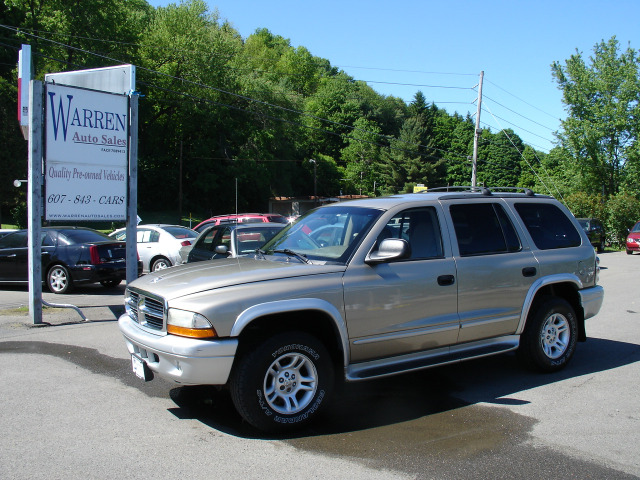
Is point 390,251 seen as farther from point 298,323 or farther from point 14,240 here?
point 14,240

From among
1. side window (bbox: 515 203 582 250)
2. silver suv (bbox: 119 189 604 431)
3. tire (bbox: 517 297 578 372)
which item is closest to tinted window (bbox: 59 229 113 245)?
silver suv (bbox: 119 189 604 431)

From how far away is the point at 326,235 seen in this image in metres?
5.39

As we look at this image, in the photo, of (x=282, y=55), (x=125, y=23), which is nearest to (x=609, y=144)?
(x=125, y=23)

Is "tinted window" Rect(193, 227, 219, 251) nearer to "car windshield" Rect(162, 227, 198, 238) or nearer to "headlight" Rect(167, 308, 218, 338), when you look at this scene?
"car windshield" Rect(162, 227, 198, 238)

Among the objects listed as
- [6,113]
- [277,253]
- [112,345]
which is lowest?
[112,345]

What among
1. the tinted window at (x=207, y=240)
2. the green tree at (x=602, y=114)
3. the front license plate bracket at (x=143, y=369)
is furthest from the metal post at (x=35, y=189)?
the green tree at (x=602, y=114)

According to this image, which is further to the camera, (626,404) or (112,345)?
(112,345)

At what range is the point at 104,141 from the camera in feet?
31.1

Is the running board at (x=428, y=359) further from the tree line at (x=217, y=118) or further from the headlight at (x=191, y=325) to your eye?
the tree line at (x=217, y=118)

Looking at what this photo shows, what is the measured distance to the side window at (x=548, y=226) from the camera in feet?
20.4

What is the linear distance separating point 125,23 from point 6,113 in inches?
565

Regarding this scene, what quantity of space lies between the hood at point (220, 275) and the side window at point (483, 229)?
1498 mm

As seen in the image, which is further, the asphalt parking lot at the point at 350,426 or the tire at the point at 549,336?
the tire at the point at 549,336

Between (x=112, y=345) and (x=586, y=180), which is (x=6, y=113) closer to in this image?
(x=112, y=345)
